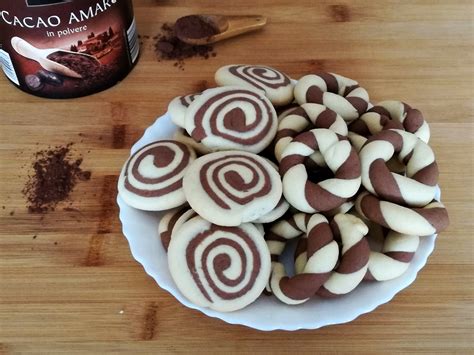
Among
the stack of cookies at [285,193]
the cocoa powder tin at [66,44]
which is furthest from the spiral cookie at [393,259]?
the cocoa powder tin at [66,44]

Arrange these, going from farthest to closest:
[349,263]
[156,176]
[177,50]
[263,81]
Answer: [177,50]
[263,81]
[156,176]
[349,263]

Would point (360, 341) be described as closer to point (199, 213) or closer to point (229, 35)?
point (199, 213)

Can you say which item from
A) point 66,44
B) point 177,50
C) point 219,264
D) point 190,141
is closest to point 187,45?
point 177,50

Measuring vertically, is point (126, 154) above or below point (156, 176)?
below

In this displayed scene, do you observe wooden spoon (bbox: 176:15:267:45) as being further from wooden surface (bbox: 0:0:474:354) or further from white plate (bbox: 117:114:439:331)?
white plate (bbox: 117:114:439:331)

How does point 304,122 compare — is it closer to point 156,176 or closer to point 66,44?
point 156,176

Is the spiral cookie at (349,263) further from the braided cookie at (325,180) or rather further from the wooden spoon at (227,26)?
the wooden spoon at (227,26)
